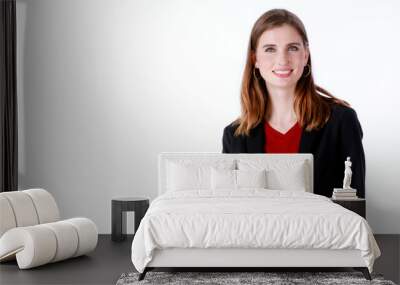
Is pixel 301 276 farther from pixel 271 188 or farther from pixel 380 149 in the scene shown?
pixel 380 149

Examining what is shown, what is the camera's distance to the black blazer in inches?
265

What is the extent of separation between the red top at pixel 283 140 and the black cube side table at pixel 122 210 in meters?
1.37

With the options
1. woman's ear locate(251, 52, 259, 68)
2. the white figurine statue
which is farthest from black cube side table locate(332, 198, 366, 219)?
woman's ear locate(251, 52, 259, 68)

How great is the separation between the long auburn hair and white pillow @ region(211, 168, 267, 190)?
87 cm

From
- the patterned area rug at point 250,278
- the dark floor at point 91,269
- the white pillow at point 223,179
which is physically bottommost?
the dark floor at point 91,269

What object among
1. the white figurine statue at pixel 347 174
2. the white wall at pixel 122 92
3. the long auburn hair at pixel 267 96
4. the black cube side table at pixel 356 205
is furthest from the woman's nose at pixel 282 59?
the black cube side table at pixel 356 205

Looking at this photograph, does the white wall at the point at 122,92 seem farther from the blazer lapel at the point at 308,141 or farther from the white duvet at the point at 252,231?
the white duvet at the point at 252,231

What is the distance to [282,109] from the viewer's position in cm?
692

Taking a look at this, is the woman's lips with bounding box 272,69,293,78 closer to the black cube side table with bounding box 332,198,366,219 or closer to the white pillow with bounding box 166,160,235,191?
the white pillow with bounding box 166,160,235,191

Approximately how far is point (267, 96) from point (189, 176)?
1.31 metres

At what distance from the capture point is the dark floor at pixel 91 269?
4.87 meters

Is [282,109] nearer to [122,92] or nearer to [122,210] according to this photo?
[122,92]

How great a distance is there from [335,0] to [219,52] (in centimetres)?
135

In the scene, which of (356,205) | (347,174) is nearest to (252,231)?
(356,205)
